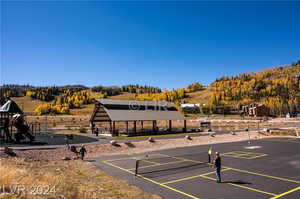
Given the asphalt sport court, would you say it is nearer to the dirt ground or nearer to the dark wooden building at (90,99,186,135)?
the dirt ground

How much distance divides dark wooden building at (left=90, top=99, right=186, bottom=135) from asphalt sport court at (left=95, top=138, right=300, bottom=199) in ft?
48.9

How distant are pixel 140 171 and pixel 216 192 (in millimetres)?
6844

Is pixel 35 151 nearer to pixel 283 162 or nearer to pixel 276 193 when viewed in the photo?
pixel 276 193

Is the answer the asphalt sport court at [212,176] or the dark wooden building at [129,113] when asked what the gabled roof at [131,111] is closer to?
the dark wooden building at [129,113]

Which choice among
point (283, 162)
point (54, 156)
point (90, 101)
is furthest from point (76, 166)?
point (90, 101)

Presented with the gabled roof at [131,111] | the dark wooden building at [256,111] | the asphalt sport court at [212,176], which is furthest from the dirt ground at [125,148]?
the dark wooden building at [256,111]

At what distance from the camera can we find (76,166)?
18.1m

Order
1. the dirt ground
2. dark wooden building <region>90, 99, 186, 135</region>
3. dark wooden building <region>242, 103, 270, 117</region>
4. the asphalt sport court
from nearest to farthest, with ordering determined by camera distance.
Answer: the asphalt sport court, the dirt ground, dark wooden building <region>90, 99, 186, 135</region>, dark wooden building <region>242, 103, 270, 117</region>

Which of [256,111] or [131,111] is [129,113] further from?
[256,111]

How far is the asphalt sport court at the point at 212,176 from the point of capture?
38.3 feet

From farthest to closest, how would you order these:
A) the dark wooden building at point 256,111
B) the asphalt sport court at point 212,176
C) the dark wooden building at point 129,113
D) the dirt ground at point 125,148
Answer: the dark wooden building at point 256,111 < the dark wooden building at point 129,113 < the dirt ground at point 125,148 < the asphalt sport court at point 212,176

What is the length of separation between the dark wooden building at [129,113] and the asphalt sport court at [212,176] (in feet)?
48.9

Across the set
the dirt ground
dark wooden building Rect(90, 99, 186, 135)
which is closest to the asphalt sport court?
the dirt ground

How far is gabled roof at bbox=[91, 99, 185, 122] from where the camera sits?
1439 inches
